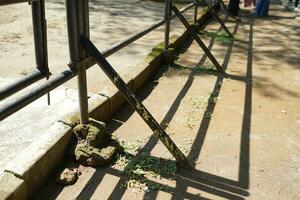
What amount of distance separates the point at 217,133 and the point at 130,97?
1015 mm

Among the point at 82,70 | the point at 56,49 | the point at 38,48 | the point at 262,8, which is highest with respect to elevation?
the point at 38,48

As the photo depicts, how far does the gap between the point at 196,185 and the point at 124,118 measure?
113cm

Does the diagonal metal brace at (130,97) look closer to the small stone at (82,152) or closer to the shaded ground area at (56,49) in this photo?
the small stone at (82,152)

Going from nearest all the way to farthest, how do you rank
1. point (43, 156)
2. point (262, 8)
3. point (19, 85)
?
1. point (19, 85)
2. point (43, 156)
3. point (262, 8)

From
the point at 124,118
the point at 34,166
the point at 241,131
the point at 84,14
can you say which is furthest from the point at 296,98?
the point at 34,166

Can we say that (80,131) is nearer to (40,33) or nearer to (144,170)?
(144,170)

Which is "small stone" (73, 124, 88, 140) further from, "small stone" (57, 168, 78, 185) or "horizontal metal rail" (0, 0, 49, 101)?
"horizontal metal rail" (0, 0, 49, 101)

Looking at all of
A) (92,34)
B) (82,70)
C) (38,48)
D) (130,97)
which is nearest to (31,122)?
(82,70)

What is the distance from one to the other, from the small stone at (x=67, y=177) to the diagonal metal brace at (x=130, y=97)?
62cm

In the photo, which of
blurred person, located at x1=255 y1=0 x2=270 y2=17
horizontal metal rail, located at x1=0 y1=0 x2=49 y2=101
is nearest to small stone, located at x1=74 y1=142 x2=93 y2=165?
horizontal metal rail, located at x1=0 y1=0 x2=49 y2=101

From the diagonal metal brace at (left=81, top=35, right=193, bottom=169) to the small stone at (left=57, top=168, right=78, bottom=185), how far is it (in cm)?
62

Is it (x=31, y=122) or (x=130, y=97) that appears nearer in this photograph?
(x=130, y=97)

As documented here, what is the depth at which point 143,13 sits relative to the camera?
938 centimetres

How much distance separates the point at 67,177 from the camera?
8.32 ft
